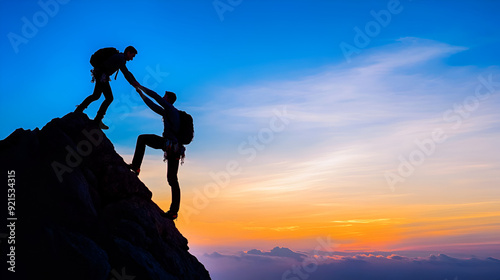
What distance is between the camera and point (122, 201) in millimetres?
14000

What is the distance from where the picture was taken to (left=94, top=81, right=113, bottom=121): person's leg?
14902 millimetres

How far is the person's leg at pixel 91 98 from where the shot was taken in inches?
585

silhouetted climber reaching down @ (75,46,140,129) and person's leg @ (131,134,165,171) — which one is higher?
silhouetted climber reaching down @ (75,46,140,129)

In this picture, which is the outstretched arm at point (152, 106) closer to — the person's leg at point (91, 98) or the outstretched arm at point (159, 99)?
the outstretched arm at point (159, 99)

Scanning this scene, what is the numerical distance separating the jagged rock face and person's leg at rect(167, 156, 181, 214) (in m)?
0.60

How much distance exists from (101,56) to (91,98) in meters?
1.49

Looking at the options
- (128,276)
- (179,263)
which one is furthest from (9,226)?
(179,263)

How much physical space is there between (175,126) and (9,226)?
6.13 metres

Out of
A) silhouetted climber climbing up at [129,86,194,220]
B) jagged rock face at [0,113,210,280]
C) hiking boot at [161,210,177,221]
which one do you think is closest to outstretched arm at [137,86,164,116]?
silhouetted climber climbing up at [129,86,194,220]

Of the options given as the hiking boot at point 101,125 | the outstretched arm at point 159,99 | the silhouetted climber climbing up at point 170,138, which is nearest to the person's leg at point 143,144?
the silhouetted climber climbing up at point 170,138

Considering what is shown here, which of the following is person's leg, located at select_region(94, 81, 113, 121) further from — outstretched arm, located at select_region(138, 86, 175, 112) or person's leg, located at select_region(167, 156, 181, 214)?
person's leg, located at select_region(167, 156, 181, 214)

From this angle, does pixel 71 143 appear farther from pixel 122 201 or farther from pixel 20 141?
pixel 122 201

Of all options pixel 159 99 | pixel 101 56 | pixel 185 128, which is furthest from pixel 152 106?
pixel 101 56

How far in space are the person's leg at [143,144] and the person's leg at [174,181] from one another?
700 mm
